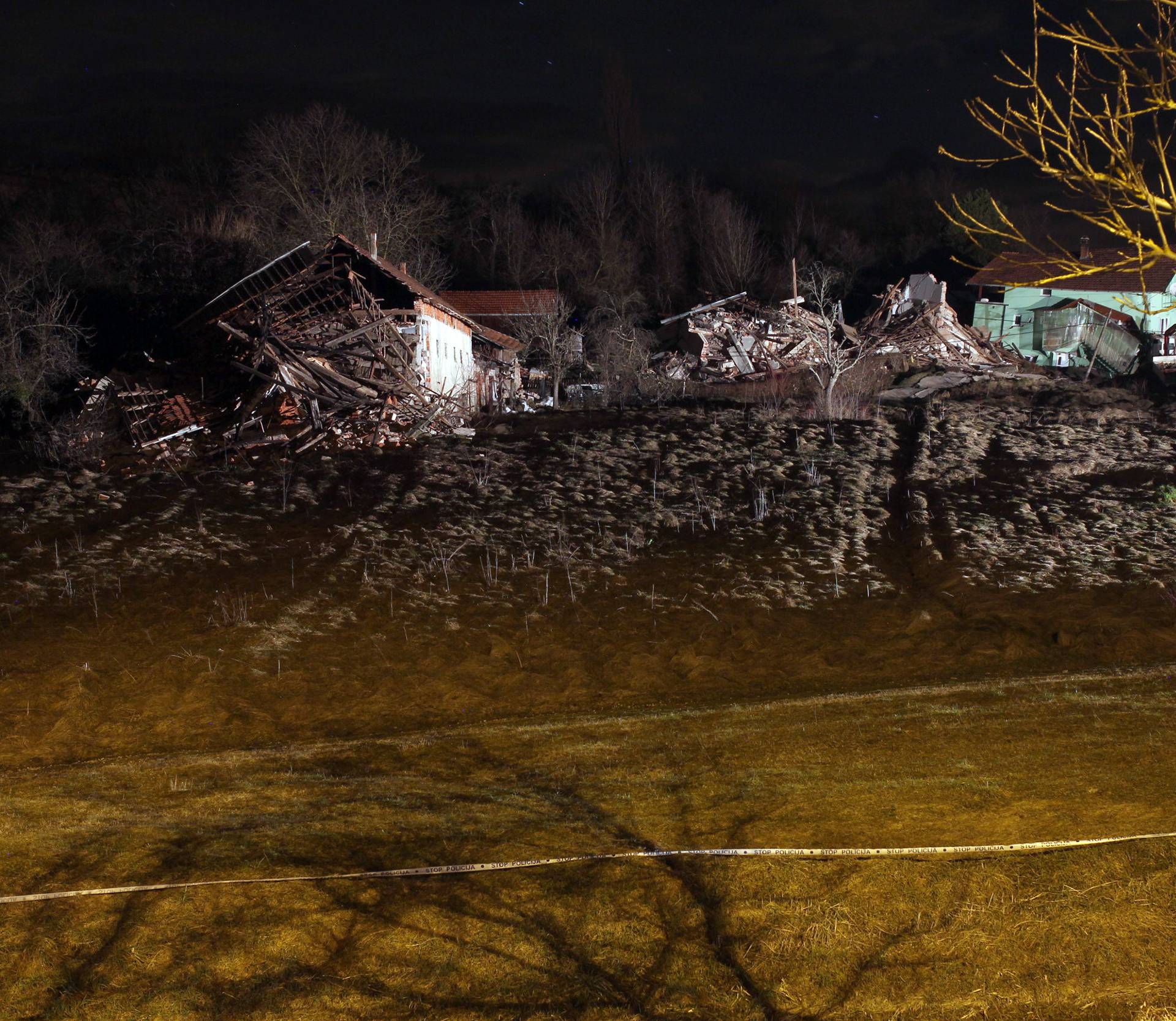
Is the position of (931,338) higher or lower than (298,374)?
higher

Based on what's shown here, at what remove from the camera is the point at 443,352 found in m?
29.1

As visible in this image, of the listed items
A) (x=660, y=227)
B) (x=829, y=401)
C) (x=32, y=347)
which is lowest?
(x=829, y=401)

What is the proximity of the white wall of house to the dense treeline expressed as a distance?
291 inches

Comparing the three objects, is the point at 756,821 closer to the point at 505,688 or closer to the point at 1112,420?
the point at 505,688

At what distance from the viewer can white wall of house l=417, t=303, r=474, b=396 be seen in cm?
2714

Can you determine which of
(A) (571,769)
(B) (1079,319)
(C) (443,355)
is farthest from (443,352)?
(B) (1079,319)

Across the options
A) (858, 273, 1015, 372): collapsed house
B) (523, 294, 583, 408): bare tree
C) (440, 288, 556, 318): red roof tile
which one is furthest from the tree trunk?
(440, 288, 556, 318): red roof tile

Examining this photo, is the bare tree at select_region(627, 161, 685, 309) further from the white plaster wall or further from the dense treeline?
the white plaster wall

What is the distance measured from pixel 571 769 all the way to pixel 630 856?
2276 mm

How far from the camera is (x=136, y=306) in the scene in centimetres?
3244

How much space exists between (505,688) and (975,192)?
6115 cm

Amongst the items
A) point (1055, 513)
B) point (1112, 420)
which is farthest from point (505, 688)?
point (1112, 420)

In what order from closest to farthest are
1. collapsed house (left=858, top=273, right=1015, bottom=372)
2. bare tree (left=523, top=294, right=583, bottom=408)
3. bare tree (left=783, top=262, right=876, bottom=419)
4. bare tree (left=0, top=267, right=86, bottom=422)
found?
bare tree (left=0, top=267, right=86, bottom=422)
bare tree (left=783, top=262, right=876, bottom=419)
bare tree (left=523, top=294, right=583, bottom=408)
collapsed house (left=858, top=273, right=1015, bottom=372)

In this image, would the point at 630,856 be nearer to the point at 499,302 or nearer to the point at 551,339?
the point at 551,339
